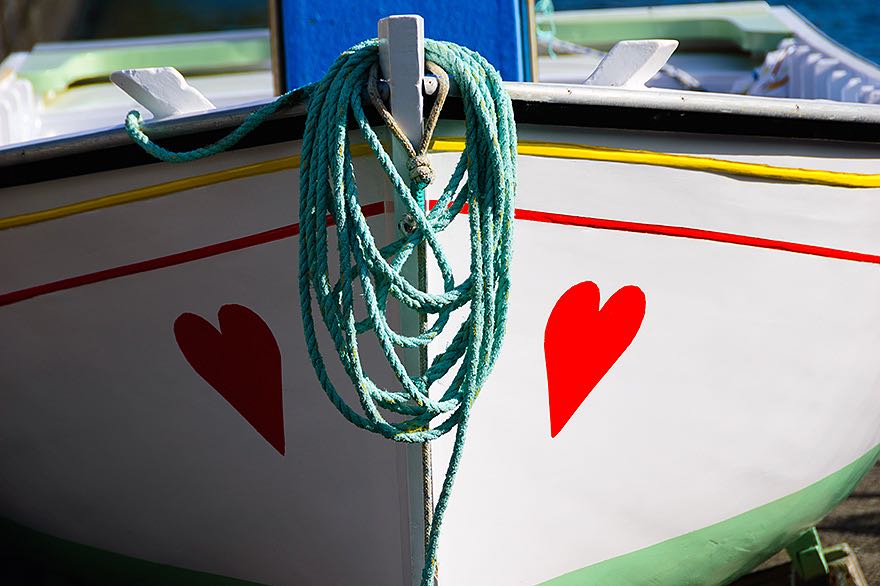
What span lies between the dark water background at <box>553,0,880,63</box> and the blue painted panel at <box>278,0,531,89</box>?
1500 centimetres

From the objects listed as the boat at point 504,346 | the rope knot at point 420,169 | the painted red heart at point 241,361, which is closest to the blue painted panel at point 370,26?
the boat at point 504,346

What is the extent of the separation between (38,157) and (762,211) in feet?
5.81

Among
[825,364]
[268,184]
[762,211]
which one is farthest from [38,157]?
[825,364]

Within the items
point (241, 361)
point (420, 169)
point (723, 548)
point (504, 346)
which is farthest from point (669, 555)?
point (420, 169)

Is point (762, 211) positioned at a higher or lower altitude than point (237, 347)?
higher

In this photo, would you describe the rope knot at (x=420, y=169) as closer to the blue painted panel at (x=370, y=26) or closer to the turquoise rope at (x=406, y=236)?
the turquoise rope at (x=406, y=236)

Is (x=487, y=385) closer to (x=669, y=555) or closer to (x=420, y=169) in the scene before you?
(x=420, y=169)

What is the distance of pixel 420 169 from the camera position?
85.0 inches

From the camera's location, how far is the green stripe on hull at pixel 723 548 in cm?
296

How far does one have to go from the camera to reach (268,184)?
242 cm

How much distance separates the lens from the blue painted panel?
9.75ft

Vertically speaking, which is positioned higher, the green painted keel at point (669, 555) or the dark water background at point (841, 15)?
the dark water background at point (841, 15)

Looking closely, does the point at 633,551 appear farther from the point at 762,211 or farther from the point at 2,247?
the point at 2,247

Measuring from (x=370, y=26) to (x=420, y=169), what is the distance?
95cm
